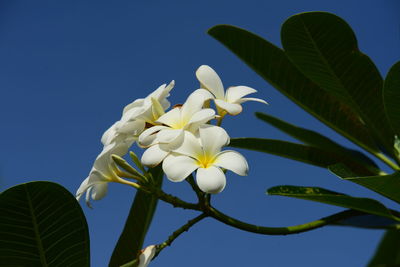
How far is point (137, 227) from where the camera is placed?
4.34 feet

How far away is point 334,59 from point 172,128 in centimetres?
67

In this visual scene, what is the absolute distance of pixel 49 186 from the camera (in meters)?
0.94

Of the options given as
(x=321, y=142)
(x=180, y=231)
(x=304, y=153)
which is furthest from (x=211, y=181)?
(x=321, y=142)

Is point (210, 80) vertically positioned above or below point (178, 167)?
above

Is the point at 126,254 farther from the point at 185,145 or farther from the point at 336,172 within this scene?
the point at 336,172

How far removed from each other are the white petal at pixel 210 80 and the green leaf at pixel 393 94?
503mm

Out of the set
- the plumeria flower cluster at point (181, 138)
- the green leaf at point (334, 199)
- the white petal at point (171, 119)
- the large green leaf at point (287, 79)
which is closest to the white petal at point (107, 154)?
the plumeria flower cluster at point (181, 138)

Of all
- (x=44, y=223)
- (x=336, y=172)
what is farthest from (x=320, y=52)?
(x=44, y=223)

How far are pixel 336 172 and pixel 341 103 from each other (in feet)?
1.70

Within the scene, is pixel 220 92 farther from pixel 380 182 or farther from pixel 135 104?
pixel 380 182

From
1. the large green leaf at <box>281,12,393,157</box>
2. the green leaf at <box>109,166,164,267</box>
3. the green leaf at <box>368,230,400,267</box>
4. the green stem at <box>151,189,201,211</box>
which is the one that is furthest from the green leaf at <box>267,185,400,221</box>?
the large green leaf at <box>281,12,393,157</box>

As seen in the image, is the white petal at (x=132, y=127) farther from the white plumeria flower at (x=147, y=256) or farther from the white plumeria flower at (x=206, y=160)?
the white plumeria flower at (x=147, y=256)

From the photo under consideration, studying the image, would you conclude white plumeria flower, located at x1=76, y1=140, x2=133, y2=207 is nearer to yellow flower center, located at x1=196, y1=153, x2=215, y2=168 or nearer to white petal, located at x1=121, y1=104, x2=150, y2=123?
white petal, located at x1=121, y1=104, x2=150, y2=123

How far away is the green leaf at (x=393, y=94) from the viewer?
4.32 ft
